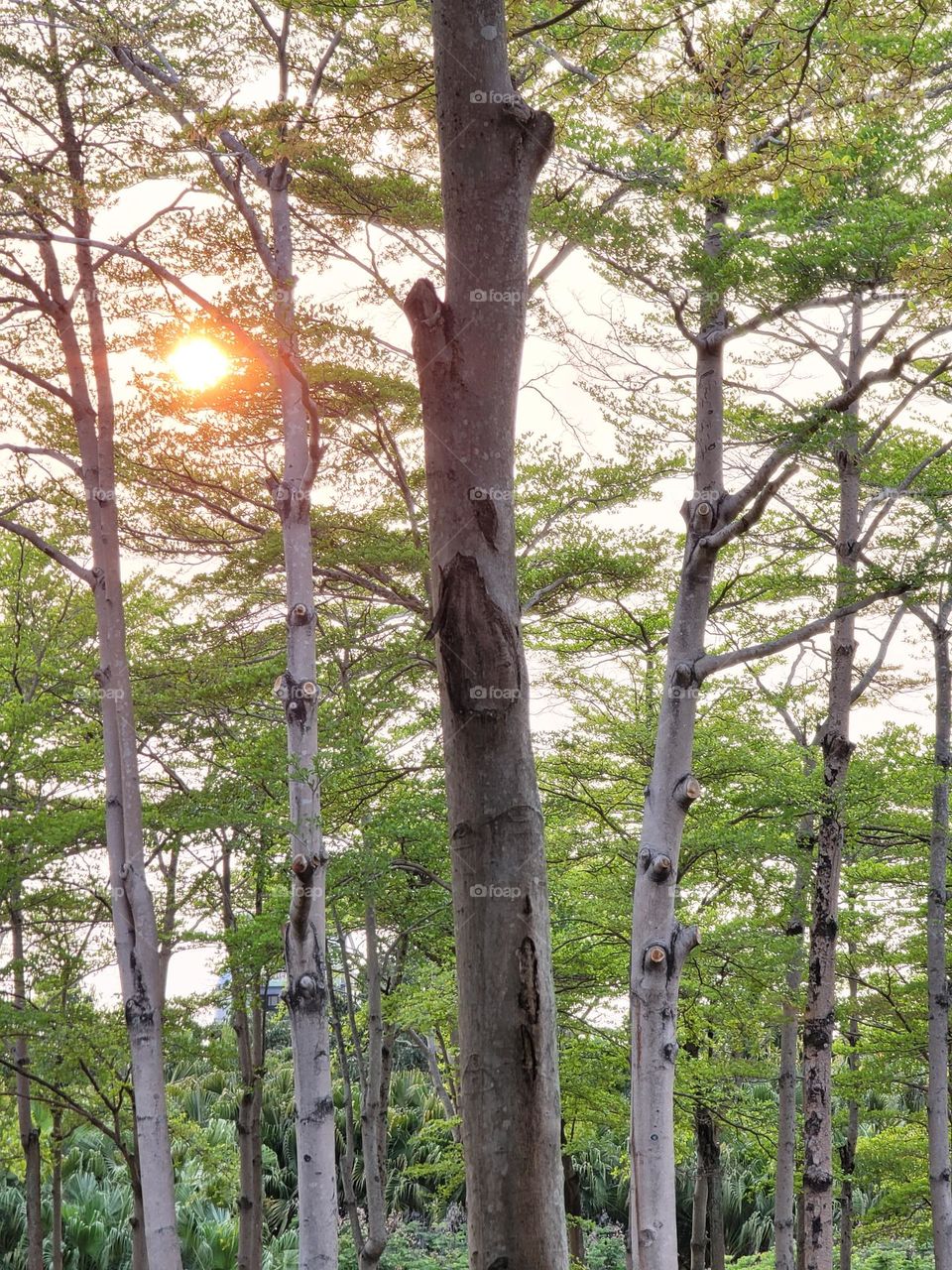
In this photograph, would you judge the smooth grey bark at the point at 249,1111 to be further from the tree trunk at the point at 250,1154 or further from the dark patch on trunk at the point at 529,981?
the dark patch on trunk at the point at 529,981

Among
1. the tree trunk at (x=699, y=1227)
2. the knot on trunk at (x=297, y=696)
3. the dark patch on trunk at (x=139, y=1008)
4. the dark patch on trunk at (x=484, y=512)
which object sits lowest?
the tree trunk at (x=699, y=1227)

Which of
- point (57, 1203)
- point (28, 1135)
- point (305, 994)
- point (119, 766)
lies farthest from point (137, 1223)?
point (119, 766)

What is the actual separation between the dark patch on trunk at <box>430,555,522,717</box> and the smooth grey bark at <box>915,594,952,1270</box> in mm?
10735

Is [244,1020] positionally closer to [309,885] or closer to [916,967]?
[309,885]

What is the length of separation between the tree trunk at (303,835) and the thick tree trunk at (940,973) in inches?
283

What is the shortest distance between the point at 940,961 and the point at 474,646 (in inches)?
508

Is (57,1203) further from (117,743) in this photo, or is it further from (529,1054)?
(529,1054)

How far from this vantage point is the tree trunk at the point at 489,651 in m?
2.26

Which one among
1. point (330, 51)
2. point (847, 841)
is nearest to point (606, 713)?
point (847, 841)

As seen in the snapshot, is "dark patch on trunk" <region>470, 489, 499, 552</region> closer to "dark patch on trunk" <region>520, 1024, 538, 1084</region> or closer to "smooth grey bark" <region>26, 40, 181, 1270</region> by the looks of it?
"dark patch on trunk" <region>520, 1024, 538, 1084</region>

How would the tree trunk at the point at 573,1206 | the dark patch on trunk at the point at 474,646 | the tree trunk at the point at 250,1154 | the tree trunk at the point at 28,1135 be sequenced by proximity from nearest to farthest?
the dark patch on trunk at the point at 474,646, the tree trunk at the point at 28,1135, the tree trunk at the point at 250,1154, the tree trunk at the point at 573,1206

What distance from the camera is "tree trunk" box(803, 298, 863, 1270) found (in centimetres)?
988

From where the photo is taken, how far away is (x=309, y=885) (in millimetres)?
8828

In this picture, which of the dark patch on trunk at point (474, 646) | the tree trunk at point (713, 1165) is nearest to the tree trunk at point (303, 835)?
the dark patch on trunk at point (474, 646)
